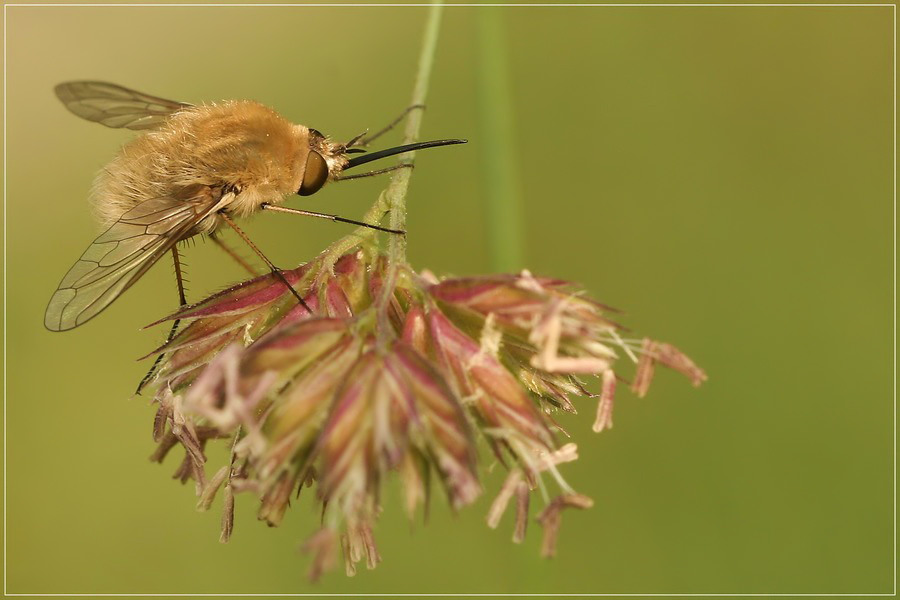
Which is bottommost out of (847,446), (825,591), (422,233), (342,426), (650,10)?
(825,591)

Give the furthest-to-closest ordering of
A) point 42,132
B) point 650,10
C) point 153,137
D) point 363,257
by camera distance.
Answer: point 42,132 < point 650,10 < point 153,137 < point 363,257

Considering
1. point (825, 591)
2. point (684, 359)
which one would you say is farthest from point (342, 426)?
point (825, 591)

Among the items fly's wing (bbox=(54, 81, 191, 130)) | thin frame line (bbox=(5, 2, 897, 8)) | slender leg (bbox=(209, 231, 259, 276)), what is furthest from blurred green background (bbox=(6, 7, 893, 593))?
slender leg (bbox=(209, 231, 259, 276))

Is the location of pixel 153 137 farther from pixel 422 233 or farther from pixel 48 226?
pixel 48 226

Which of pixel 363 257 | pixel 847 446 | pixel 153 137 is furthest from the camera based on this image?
pixel 847 446

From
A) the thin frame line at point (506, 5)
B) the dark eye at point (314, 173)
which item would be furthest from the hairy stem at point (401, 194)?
the thin frame line at point (506, 5)

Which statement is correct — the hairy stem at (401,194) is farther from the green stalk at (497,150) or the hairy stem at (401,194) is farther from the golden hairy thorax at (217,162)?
the green stalk at (497,150)

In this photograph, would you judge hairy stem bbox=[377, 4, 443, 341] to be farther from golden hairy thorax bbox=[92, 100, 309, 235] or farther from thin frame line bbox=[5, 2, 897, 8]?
thin frame line bbox=[5, 2, 897, 8]
